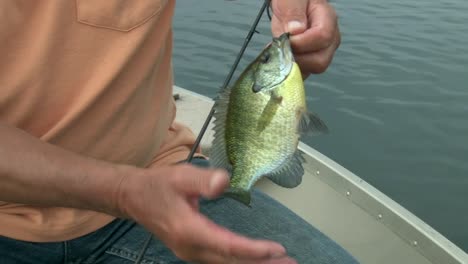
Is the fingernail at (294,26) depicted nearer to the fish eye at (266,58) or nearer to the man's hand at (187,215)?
the fish eye at (266,58)

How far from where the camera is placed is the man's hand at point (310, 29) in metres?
1.88

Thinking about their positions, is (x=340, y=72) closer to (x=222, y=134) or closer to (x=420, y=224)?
(x=420, y=224)

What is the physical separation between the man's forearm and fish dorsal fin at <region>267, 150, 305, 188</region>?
0.71 meters

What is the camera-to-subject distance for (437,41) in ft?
30.8

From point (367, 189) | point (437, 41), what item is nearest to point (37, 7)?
point (367, 189)

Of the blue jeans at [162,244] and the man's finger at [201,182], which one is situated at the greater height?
the man's finger at [201,182]

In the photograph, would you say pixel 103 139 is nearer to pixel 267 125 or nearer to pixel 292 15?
pixel 267 125

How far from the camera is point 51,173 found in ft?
4.69

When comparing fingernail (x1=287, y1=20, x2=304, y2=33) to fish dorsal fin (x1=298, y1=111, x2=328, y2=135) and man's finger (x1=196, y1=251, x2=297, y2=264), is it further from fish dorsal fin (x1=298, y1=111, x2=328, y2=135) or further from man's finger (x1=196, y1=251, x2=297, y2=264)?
man's finger (x1=196, y1=251, x2=297, y2=264)

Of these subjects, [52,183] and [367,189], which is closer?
[52,183]

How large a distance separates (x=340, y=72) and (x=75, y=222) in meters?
6.86

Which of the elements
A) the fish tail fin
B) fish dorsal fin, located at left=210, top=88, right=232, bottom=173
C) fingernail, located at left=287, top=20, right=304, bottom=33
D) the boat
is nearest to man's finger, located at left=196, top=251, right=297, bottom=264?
the fish tail fin

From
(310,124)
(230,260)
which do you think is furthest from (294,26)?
(230,260)

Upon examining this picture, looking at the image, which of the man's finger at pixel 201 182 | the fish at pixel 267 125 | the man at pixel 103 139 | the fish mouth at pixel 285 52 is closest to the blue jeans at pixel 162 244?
the man at pixel 103 139
